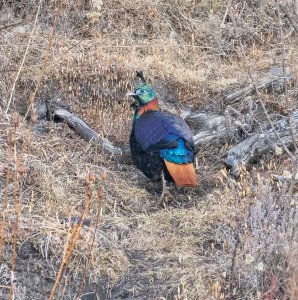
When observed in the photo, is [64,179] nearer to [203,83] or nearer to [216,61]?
[203,83]

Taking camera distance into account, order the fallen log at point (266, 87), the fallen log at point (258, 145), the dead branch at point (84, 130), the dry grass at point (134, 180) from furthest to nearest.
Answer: the fallen log at point (266, 87) < the dead branch at point (84, 130) < the fallen log at point (258, 145) < the dry grass at point (134, 180)

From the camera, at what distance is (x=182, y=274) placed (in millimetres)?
4488

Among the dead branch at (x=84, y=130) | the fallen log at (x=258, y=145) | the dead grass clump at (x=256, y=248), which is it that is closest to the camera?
the dead grass clump at (x=256, y=248)

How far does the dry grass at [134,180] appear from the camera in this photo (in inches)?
166

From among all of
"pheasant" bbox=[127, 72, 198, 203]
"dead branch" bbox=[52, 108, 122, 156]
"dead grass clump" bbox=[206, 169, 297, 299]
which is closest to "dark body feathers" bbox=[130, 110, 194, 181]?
"pheasant" bbox=[127, 72, 198, 203]

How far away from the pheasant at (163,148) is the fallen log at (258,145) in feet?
1.49

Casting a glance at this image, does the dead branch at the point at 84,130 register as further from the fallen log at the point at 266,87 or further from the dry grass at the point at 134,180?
the fallen log at the point at 266,87

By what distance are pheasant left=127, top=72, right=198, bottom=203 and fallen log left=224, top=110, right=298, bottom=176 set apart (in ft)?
1.49

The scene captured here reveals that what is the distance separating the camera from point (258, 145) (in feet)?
20.4

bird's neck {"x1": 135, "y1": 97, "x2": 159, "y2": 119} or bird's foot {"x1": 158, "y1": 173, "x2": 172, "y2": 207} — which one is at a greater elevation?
bird's neck {"x1": 135, "y1": 97, "x2": 159, "y2": 119}

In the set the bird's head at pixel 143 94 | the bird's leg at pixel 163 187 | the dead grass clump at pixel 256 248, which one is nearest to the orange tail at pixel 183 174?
the bird's leg at pixel 163 187

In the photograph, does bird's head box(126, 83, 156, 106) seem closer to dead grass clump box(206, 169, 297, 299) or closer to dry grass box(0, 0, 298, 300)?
dry grass box(0, 0, 298, 300)

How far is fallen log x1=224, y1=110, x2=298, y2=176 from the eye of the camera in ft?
20.0

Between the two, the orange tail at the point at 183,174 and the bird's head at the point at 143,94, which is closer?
the orange tail at the point at 183,174
